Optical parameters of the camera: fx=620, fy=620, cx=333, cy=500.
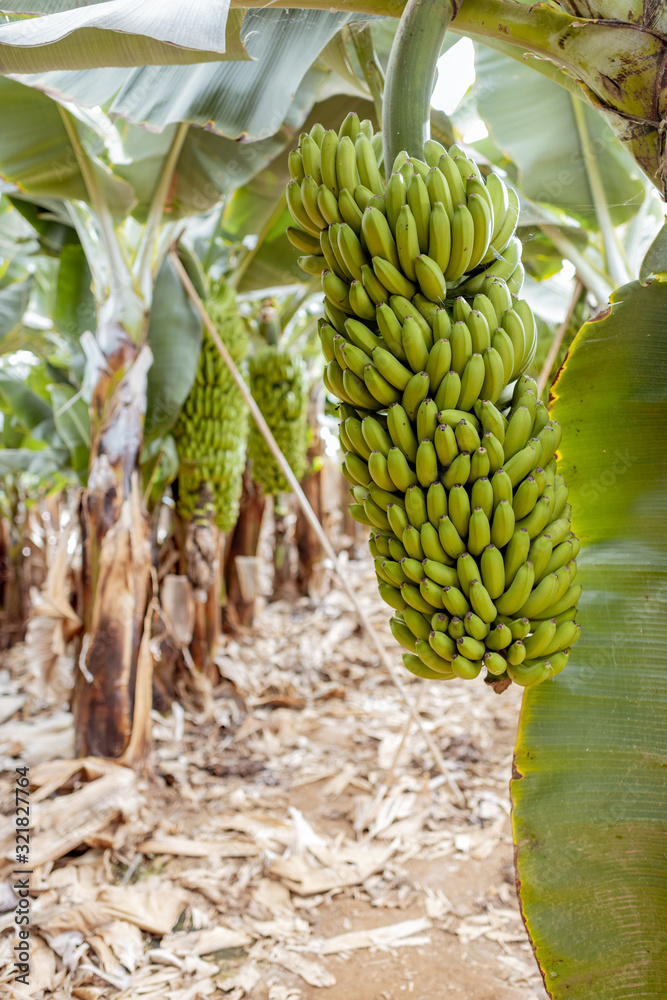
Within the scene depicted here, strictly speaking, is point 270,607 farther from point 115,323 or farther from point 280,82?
point 280,82

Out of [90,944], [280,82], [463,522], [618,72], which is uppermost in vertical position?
[280,82]

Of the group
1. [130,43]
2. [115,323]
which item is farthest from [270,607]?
[130,43]

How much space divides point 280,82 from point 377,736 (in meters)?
2.58

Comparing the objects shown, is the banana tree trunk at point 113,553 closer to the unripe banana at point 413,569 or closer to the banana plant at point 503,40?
the banana plant at point 503,40

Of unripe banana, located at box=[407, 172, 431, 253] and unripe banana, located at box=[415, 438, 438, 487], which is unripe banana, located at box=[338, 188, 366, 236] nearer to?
unripe banana, located at box=[407, 172, 431, 253]

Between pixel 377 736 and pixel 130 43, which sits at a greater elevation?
pixel 130 43

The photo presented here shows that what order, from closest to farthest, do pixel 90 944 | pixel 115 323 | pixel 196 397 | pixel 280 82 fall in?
pixel 280 82, pixel 90 944, pixel 115 323, pixel 196 397

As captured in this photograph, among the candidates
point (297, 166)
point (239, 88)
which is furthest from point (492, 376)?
point (239, 88)

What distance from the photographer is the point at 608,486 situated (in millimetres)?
991

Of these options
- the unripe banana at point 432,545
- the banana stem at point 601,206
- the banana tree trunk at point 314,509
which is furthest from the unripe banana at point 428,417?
the banana tree trunk at point 314,509

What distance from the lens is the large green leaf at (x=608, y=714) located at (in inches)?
32.8

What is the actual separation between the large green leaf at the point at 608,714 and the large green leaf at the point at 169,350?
6.04 feet

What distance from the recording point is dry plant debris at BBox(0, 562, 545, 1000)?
1389 mm

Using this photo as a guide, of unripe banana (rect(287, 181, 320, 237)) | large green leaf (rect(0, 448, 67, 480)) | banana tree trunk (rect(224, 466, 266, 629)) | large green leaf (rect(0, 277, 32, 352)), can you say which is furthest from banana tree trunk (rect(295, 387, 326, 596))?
unripe banana (rect(287, 181, 320, 237))
